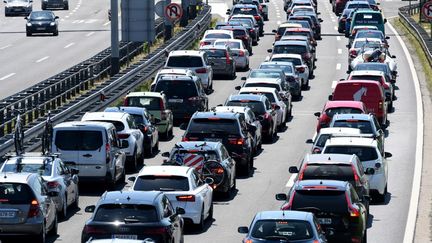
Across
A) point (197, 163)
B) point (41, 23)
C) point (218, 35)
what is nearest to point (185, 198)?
point (197, 163)

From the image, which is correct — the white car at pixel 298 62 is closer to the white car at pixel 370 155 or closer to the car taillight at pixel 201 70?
the car taillight at pixel 201 70

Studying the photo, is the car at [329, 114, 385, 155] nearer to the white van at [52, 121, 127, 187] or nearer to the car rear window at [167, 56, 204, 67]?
the white van at [52, 121, 127, 187]

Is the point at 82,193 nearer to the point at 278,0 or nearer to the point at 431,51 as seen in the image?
the point at 431,51

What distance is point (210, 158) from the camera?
34875 millimetres

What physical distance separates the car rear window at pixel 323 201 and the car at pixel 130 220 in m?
2.38

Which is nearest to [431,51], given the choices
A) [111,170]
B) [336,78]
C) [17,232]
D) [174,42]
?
[336,78]

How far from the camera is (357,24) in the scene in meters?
82.0

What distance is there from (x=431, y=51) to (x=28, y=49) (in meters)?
21.4

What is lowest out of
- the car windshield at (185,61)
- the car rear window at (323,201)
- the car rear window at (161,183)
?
the car windshield at (185,61)

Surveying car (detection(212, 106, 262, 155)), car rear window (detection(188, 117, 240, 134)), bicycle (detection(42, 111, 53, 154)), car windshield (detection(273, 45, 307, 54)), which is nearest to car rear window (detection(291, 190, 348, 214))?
bicycle (detection(42, 111, 53, 154))

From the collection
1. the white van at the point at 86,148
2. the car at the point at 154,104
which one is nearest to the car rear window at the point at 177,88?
the car at the point at 154,104

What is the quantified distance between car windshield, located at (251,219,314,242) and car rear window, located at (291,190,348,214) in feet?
9.60

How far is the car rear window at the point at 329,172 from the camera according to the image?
31.4 metres

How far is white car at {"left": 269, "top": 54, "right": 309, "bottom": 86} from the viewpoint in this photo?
199 ft
